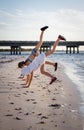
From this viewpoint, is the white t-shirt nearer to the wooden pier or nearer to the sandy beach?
the sandy beach

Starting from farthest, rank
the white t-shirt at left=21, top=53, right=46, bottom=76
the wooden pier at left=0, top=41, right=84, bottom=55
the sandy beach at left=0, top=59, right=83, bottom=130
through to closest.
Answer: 1. the wooden pier at left=0, top=41, right=84, bottom=55
2. the white t-shirt at left=21, top=53, right=46, bottom=76
3. the sandy beach at left=0, top=59, right=83, bottom=130

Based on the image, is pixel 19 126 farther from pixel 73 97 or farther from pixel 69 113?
pixel 73 97

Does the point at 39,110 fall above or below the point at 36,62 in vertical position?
below

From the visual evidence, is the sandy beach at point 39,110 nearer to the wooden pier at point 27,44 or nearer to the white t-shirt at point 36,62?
the white t-shirt at point 36,62

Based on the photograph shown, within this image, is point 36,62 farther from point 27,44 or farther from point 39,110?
point 27,44

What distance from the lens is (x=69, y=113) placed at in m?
5.95

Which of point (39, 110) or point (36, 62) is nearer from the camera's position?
point (39, 110)

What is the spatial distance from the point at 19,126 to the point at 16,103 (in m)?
1.94

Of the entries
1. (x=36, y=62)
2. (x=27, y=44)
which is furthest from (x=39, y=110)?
(x=27, y=44)

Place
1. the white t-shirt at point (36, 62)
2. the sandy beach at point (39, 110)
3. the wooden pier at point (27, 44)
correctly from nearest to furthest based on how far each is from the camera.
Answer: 1. the sandy beach at point (39, 110)
2. the white t-shirt at point (36, 62)
3. the wooden pier at point (27, 44)

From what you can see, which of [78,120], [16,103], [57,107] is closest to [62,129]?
[78,120]

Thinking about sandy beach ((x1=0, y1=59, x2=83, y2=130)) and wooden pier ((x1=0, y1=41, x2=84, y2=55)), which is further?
wooden pier ((x1=0, y1=41, x2=84, y2=55))

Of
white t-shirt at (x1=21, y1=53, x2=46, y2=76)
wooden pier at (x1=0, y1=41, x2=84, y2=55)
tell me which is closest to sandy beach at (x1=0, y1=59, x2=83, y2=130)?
white t-shirt at (x1=21, y1=53, x2=46, y2=76)

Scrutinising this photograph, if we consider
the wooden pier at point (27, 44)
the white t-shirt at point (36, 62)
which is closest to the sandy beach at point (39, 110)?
the white t-shirt at point (36, 62)
